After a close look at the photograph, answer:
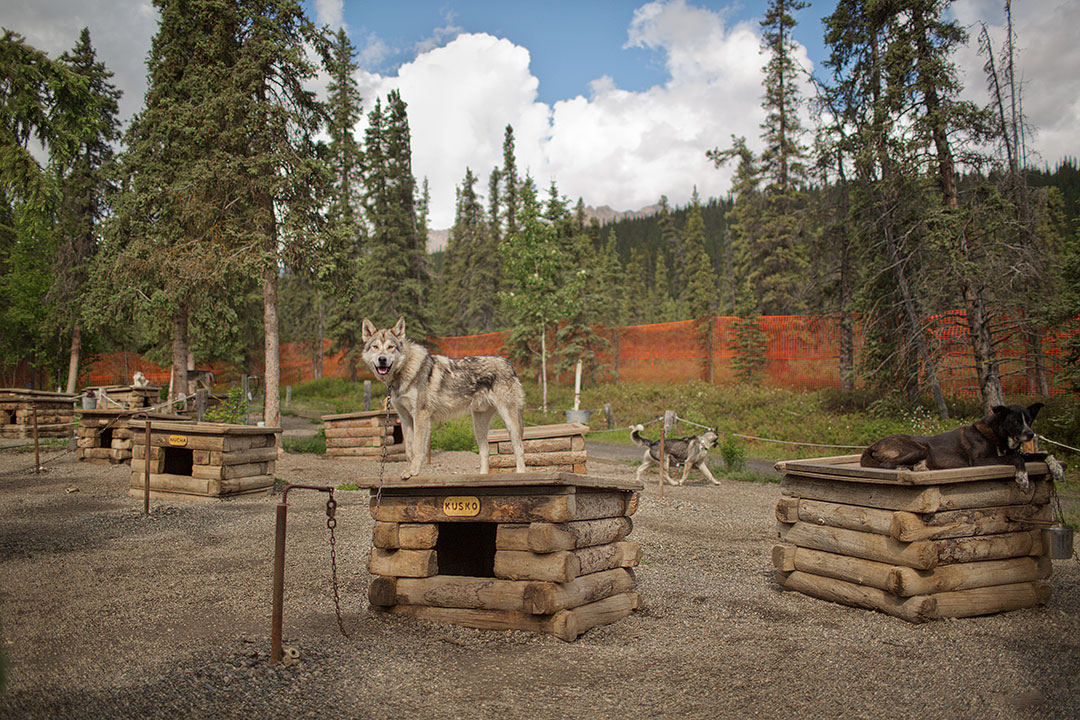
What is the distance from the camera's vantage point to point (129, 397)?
24.2 meters

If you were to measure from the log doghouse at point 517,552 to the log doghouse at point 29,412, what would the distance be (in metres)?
21.2

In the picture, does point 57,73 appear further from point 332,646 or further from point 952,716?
point 952,716

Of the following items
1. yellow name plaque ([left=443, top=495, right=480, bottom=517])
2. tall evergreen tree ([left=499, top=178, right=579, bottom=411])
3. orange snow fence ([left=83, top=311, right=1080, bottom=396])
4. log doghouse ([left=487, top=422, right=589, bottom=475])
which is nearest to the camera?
yellow name plaque ([left=443, top=495, right=480, bottom=517])

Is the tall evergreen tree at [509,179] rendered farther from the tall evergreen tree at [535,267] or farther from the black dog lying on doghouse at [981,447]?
the black dog lying on doghouse at [981,447]

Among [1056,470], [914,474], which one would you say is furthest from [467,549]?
[1056,470]

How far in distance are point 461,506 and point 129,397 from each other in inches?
916

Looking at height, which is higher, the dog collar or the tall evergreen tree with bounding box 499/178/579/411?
the tall evergreen tree with bounding box 499/178/579/411

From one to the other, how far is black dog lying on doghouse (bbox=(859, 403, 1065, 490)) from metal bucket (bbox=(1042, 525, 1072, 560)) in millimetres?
496

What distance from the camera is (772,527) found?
10.8 m

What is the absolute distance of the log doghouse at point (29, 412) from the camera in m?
22.1

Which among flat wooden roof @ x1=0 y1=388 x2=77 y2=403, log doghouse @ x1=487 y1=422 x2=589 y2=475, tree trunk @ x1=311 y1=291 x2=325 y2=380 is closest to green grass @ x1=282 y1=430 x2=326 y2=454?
flat wooden roof @ x1=0 y1=388 x2=77 y2=403

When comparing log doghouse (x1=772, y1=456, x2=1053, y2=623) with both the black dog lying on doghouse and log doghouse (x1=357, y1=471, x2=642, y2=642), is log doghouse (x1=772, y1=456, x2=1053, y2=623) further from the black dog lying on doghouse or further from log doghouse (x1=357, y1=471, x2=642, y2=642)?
log doghouse (x1=357, y1=471, x2=642, y2=642)

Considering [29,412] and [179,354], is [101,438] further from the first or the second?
[29,412]

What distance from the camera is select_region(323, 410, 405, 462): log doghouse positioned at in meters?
17.8
